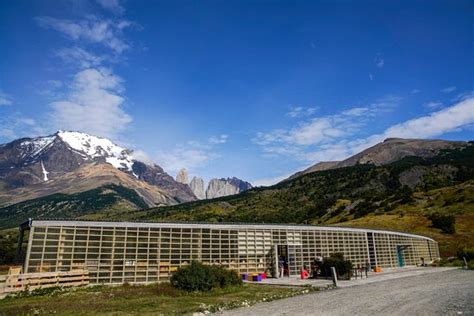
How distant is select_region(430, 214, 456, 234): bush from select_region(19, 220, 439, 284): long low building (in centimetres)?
3099

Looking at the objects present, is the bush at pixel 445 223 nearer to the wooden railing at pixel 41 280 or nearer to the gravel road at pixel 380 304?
the gravel road at pixel 380 304

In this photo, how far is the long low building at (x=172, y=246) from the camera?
74.0 feet

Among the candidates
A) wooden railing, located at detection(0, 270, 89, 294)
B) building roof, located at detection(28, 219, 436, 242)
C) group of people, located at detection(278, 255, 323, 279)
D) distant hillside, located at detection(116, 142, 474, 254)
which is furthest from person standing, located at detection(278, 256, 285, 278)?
distant hillside, located at detection(116, 142, 474, 254)

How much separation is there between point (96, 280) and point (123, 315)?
1196cm

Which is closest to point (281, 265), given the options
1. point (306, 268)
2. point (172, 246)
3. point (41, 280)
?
point (306, 268)

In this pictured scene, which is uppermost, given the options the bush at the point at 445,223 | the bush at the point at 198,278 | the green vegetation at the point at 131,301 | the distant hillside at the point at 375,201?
the distant hillside at the point at 375,201

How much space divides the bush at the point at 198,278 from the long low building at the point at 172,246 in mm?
5461

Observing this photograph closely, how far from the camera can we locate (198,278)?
20.4 meters

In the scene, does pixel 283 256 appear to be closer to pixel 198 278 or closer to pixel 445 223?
pixel 198 278

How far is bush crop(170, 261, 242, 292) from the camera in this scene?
66.3ft

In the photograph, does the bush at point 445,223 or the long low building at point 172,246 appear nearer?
the long low building at point 172,246

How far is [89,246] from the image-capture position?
23.7 m

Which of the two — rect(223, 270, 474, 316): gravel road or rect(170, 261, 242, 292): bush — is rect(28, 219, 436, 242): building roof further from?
rect(223, 270, 474, 316): gravel road

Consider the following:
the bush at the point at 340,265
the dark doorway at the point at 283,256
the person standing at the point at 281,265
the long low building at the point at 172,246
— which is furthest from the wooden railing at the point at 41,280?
the bush at the point at 340,265
